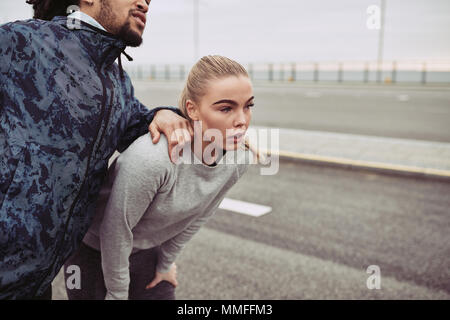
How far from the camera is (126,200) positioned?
1.50 m

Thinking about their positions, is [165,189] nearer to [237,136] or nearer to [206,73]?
[237,136]

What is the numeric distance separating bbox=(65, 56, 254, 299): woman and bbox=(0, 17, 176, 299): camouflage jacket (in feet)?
0.64

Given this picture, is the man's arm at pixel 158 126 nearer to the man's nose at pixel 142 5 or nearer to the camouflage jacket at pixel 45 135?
the camouflage jacket at pixel 45 135

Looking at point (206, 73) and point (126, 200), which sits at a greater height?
point (206, 73)

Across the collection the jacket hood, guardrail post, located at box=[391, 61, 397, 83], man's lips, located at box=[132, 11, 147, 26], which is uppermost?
man's lips, located at box=[132, 11, 147, 26]

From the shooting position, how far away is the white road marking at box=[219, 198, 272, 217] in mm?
4770

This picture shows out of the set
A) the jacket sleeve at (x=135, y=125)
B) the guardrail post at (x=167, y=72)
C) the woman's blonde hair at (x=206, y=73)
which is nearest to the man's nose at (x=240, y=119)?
the woman's blonde hair at (x=206, y=73)

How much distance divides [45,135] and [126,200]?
41 cm

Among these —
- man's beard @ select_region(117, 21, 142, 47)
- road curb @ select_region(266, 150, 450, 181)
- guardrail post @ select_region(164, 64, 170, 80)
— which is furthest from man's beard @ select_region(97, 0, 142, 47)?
guardrail post @ select_region(164, 64, 170, 80)

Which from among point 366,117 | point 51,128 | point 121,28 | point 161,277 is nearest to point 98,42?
point 121,28

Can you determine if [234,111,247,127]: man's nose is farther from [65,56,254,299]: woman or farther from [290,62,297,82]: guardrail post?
[290,62,297,82]: guardrail post

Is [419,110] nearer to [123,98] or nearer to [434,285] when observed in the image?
[434,285]
